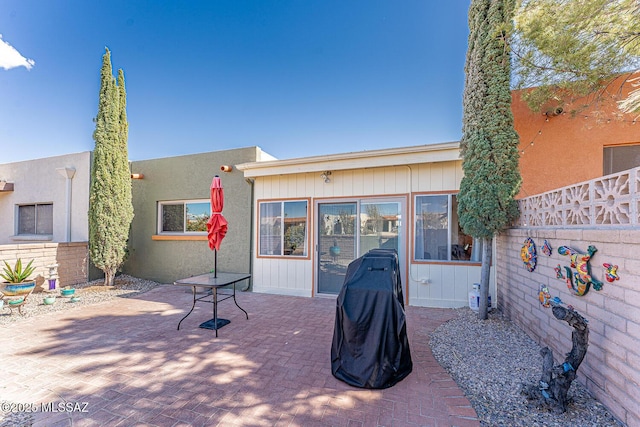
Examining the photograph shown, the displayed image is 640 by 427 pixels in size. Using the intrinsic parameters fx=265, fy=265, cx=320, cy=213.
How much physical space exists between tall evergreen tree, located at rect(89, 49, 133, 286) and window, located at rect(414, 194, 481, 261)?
818 centimetres

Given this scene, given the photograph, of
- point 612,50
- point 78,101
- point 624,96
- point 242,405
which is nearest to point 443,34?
point 612,50

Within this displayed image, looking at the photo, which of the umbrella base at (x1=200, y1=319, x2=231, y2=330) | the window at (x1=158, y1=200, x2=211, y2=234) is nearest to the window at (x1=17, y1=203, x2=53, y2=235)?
the window at (x1=158, y1=200, x2=211, y2=234)

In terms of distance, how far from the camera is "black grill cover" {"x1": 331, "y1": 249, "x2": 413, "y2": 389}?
2.82 meters

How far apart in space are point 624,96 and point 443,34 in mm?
4114

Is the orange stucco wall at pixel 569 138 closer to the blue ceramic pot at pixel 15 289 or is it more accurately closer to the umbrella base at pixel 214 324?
the umbrella base at pixel 214 324

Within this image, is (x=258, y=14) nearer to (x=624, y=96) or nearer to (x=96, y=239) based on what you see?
(x=96, y=239)

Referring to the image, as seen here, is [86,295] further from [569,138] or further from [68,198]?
[569,138]

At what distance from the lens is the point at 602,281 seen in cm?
248

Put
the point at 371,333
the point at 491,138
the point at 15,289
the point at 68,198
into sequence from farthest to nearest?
the point at 68,198 < the point at 15,289 < the point at 491,138 < the point at 371,333

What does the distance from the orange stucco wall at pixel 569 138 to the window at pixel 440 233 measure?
1.68 meters

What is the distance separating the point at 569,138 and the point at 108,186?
37.6ft

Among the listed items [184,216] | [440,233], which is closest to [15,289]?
[184,216]

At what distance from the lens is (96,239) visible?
745cm

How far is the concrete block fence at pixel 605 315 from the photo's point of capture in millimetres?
2090
